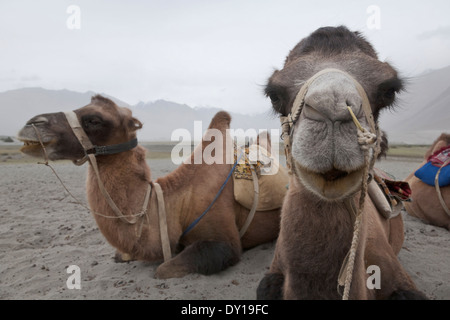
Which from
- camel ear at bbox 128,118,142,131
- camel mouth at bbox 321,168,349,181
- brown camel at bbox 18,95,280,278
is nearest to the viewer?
camel mouth at bbox 321,168,349,181

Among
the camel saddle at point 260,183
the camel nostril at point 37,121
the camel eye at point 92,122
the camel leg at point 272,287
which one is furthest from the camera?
the camel saddle at point 260,183

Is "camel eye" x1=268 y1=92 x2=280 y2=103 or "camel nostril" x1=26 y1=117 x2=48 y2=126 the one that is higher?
"camel eye" x1=268 y1=92 x2=280 y2=103

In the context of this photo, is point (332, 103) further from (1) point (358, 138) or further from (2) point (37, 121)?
(2) point (37, 121)

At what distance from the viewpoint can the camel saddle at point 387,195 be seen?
3105mm

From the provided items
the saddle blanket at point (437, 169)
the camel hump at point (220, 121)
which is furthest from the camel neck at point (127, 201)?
the saddle blanket at point (437, 169)

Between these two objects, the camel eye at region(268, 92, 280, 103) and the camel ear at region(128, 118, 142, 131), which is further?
the camel ear at region(128, 118, 142, 131)

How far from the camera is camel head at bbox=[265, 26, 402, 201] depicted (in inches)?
63.2

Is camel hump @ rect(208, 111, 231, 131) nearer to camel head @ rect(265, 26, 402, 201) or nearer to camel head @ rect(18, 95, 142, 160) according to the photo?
camel head @ rect(18, 95, 142, 160)

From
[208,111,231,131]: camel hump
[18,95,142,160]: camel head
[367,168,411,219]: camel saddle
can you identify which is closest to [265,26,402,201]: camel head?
[367,168,411,219]: camel saddle

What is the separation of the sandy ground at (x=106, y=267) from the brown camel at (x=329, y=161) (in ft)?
4.25

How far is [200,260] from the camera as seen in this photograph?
4.08 metres

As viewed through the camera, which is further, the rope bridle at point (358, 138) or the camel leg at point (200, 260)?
the camel leg at point (200, 260)

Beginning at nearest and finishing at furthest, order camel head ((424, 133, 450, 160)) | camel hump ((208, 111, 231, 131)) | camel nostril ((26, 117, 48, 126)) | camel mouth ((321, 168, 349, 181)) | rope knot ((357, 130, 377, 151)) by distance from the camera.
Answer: rope knot ((357, 130, 377, 151))
camel mouth ((321, 168, 349, 181))
camel nostril ((26, 117, 48, 126))
camel hump ((208, 111, 231, 131))
camel head ((424, 133, 450, 160))

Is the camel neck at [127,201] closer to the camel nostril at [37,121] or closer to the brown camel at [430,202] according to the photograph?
the camel nostril at [37,121]
